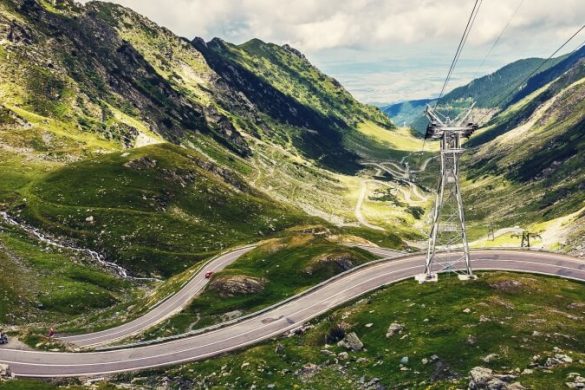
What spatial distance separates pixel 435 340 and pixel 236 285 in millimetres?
46765

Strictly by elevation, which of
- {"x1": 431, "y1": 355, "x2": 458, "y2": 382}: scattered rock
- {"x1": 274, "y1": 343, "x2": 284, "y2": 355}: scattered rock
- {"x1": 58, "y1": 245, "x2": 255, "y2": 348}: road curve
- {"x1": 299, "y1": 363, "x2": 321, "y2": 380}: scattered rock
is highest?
{"x1": 58, "y1": 245, "x2": 255, "y2": 348}: road curve

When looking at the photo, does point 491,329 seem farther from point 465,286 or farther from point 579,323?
point 465,286

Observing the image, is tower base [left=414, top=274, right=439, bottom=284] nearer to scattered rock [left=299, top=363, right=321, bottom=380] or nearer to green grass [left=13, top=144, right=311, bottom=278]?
scattered rock [left=299, top=363, right=321, bottom=380]

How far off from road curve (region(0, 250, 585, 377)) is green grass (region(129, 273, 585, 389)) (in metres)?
3.67

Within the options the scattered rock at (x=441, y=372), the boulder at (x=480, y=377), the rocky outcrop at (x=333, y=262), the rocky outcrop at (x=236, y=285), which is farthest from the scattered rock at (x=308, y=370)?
the rocky outcrop at (x=333, y=262)

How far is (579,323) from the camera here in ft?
185

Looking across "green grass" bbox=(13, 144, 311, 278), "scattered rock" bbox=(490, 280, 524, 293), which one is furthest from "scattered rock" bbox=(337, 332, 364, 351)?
"green grass" bbox=(13, 144, 311, 278)


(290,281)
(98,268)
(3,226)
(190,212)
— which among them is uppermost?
(190,212)

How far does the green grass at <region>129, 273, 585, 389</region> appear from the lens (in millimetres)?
49781

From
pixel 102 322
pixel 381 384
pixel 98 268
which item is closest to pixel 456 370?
pixel 381 384

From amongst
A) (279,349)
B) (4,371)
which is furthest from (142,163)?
(279,349)

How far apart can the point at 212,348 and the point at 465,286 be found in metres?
37.6

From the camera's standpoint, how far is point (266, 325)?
74.4 meters

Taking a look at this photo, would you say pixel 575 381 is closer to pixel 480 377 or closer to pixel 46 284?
pixel 480 377
